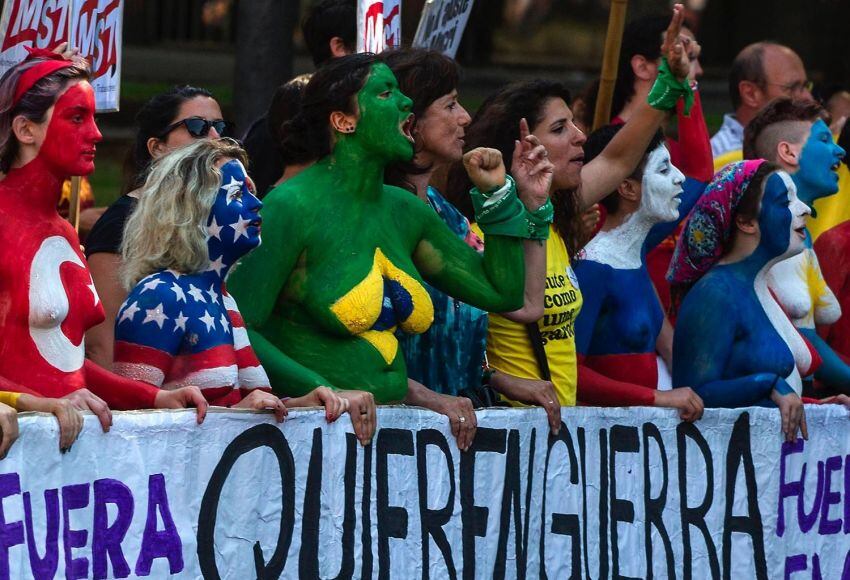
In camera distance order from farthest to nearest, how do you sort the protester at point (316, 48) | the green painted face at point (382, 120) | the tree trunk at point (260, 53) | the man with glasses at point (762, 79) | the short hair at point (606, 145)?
the tree trunk at point (260, 53)
the man with glasses at point (762, 79)
the protester at point (316, 48)
the short hair at point (606, 145)
the green painted face at point (382, 120)

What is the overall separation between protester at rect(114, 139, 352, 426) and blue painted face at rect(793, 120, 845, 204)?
297 cm

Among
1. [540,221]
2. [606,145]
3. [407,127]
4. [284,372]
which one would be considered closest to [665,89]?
[606,145]

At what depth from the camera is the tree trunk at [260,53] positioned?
31.4 ft

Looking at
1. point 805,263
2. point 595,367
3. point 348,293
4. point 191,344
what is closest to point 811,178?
point 805,263

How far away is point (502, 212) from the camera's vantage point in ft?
17.8

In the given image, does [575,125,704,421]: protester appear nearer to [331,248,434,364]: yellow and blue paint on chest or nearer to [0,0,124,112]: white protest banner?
[331,248,434,364]: yellow and blue paint on chest

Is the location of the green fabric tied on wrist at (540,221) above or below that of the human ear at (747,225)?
above

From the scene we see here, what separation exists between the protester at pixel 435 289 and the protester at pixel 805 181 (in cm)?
161

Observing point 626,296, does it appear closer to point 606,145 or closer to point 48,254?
point 606,145

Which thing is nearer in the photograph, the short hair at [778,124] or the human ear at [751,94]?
the short hair at [778,124]

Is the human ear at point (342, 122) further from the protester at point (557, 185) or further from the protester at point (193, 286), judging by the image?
the protester at point (557, 185)

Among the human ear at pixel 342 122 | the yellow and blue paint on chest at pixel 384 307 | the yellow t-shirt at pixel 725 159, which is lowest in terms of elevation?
the yellow and blue paint on chest at pixel 384 307

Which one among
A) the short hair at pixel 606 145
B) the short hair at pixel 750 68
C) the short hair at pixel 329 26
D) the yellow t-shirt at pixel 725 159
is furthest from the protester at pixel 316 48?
the short hair at pixel 750 68

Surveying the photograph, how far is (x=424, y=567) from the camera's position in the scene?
5168mm
